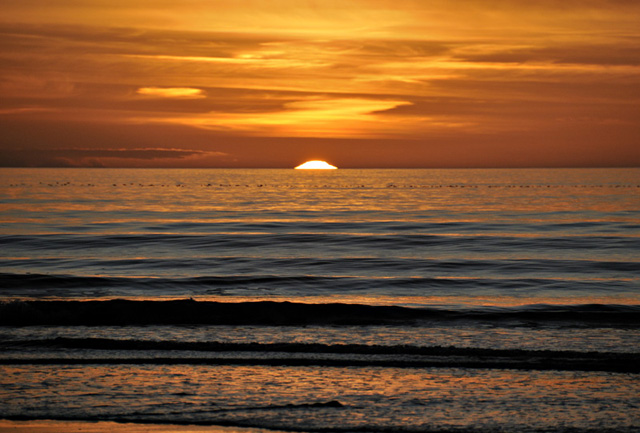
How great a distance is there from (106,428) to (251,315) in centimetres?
801

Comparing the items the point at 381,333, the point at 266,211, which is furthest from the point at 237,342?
the point at 266,211

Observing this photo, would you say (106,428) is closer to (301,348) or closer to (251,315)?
(301,348)

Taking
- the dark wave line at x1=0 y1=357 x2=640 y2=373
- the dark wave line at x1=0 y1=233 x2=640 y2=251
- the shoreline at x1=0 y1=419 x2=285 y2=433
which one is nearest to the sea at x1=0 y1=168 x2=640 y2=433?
the dark wave line at x1=0 y1=357 x2=640 y2=373

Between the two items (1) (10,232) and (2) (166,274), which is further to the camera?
(1) (10,232)

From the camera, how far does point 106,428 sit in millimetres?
8438

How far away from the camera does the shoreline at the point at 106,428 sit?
27.5 feet

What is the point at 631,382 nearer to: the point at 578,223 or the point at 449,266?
the point at 449,266

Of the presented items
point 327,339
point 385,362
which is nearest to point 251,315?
point 327,339

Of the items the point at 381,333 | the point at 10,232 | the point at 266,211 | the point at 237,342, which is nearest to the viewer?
the point at 237,342

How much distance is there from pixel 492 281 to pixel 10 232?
34181mm

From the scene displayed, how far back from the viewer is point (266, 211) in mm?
70625

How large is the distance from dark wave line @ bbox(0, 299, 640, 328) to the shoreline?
22.9 feet

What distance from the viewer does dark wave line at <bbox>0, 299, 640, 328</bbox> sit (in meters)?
15.8

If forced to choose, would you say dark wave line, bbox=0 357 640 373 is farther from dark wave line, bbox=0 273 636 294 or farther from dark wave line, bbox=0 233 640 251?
dark wave line, bbox=0 233 640 251
